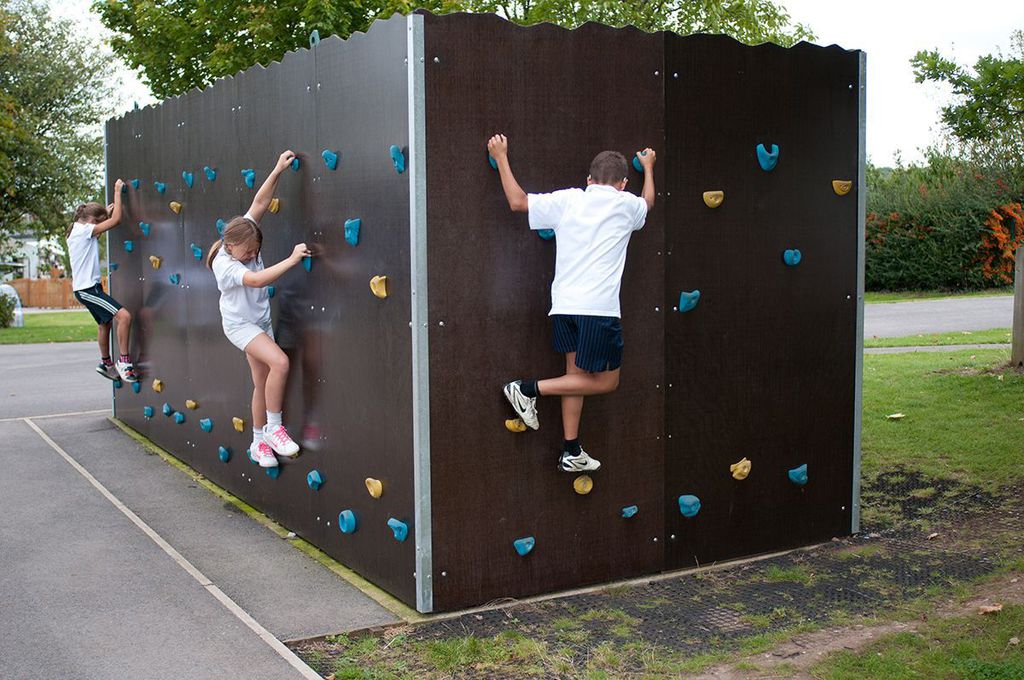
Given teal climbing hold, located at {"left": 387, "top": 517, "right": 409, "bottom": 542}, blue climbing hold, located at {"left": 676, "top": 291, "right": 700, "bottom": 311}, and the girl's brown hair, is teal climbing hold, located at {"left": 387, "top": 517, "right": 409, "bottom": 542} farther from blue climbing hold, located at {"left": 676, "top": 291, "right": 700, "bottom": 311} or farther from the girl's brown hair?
the girl's brown hair

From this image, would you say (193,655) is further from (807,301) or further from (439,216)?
(807,301)

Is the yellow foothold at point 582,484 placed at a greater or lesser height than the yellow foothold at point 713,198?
lesser

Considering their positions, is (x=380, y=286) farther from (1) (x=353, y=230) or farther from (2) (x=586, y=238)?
(2) (x=586, y=238)

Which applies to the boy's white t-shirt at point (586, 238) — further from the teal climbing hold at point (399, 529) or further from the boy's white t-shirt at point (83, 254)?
the boy's white t-shirt at point (83, 254)

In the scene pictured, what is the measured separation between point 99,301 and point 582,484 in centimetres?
642

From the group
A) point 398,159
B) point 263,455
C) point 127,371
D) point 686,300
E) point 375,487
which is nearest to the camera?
point 398,159

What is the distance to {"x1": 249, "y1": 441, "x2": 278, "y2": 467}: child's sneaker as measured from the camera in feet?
22.8

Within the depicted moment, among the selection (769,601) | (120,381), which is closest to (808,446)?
(769,601)

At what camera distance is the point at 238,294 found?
6.80m

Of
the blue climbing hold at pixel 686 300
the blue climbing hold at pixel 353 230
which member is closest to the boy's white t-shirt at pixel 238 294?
the blue climbing hold at pixel 353 230

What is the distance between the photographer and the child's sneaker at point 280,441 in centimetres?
678

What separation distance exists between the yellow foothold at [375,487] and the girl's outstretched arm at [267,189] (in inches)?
77.4

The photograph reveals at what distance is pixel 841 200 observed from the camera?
22.0ft

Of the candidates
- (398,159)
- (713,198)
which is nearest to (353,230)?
(398,159)
